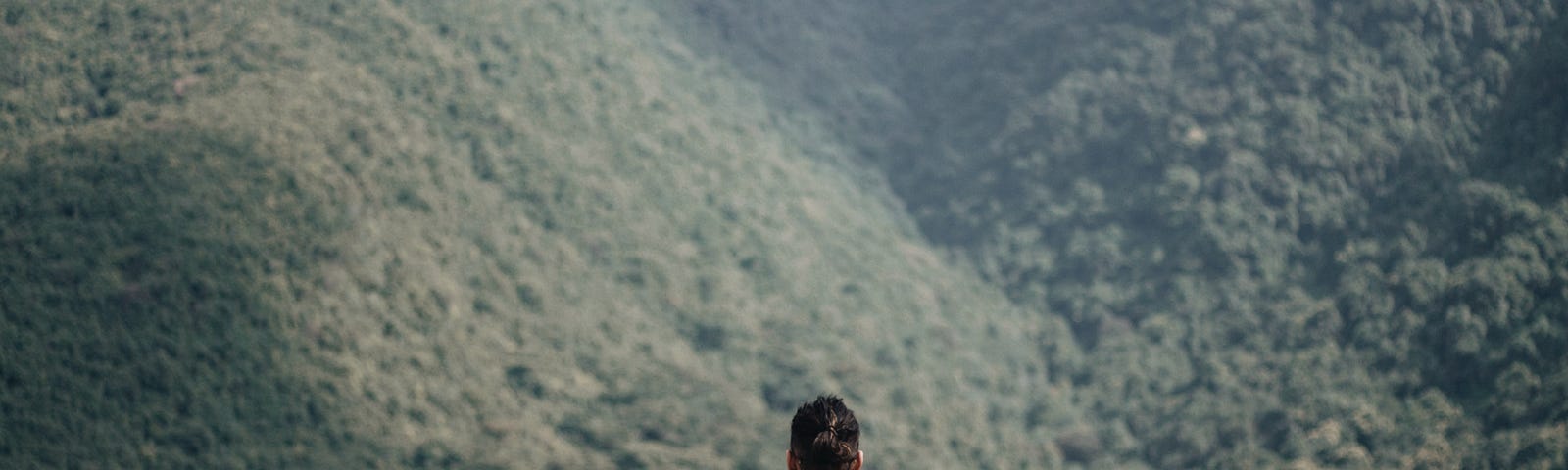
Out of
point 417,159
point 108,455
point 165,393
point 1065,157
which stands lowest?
point 108,455

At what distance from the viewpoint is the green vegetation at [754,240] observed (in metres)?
16.6

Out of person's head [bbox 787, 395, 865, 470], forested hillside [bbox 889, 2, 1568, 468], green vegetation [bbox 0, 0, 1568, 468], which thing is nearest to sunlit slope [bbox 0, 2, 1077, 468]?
Answer: green vegetation [bbox 0, 0, 1568, 468]

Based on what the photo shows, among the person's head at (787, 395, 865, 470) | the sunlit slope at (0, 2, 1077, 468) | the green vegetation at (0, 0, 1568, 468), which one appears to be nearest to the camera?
the person's head at (787, 395, 865, 470)

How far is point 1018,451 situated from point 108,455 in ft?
49.0

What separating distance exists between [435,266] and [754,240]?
6914 mm

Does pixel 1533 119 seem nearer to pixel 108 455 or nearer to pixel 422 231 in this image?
pixel 422 231

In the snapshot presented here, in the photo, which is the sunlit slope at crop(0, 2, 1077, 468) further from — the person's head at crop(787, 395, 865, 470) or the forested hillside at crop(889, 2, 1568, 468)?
the person's head at crop(787, 395, 865, 470)

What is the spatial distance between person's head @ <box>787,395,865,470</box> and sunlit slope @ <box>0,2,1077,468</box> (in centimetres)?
1346

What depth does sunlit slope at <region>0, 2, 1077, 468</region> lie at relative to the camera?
52.1 feet

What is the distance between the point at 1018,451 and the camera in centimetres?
2206

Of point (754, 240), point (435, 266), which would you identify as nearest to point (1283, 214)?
point (754, 240)

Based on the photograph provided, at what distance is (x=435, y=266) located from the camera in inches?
764

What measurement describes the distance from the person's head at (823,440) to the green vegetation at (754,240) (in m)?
13.4

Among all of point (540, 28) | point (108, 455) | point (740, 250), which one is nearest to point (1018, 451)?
point (740, 250)
